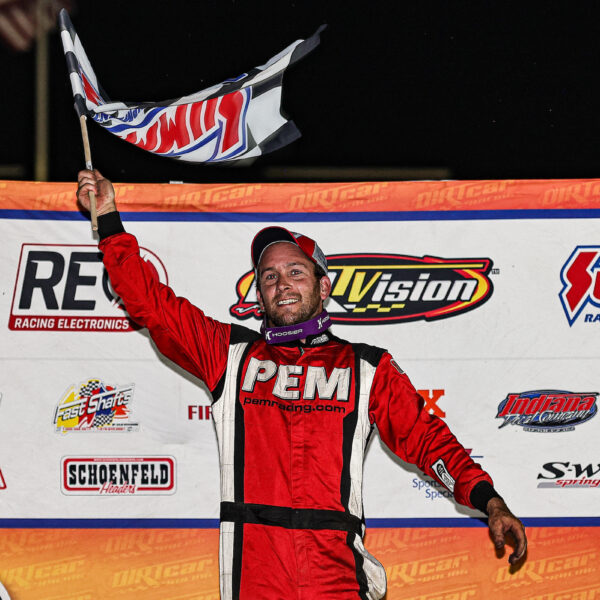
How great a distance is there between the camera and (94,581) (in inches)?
146

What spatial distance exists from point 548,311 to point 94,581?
255cm

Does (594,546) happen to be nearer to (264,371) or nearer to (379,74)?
(264,371)

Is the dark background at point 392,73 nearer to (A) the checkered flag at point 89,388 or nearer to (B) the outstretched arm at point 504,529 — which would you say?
(A) the checkered flag at point 89,388

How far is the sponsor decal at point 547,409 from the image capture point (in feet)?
12.2

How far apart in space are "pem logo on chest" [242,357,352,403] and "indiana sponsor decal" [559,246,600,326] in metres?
1.47

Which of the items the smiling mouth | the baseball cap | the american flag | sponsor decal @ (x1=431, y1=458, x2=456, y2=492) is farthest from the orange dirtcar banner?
sponsor decal @ (x1=431, y1=458, x2=456, y2=492)

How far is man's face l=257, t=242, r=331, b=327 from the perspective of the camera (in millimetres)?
2924

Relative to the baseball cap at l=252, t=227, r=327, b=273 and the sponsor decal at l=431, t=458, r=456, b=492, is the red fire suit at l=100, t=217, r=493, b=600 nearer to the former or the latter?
the sponsor decal at l=431, t=458, r=456, b=492

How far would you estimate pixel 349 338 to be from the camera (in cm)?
379

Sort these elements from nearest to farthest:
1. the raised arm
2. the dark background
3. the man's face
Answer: the raised arm → the man's face → the dark background

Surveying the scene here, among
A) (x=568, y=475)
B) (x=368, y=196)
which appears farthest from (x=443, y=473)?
(x=368, y=196)

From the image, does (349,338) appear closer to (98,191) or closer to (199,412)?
(199,412)

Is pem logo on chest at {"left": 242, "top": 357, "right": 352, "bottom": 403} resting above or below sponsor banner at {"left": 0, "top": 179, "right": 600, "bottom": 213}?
below

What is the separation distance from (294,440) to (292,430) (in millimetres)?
36
